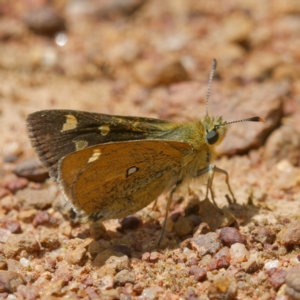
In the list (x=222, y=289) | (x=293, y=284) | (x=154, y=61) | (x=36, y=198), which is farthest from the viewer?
(x=154, y=61)

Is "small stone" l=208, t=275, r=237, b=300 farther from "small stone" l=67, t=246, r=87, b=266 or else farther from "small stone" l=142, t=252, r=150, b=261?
"small stone" l=67, t=246, r=87, b=266

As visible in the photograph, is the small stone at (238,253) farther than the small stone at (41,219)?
No

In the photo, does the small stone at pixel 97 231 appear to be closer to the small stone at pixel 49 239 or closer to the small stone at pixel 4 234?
the small stone at pixel 49 239

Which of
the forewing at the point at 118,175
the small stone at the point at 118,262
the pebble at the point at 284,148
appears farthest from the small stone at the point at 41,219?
the pebble at the point at 284,148

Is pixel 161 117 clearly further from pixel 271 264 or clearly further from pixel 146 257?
pixel 271 264

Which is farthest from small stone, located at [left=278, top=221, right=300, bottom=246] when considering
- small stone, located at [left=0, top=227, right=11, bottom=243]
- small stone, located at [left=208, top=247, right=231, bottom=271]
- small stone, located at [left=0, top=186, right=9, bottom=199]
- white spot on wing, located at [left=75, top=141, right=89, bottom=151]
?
small stone, located at [left=0, top=186, right=9, bottom=199]

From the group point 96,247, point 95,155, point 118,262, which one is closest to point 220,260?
point 118,262

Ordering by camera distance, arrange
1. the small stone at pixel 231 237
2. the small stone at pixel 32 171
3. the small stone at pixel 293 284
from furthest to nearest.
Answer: the small stone at pixel 32 171
the small stone at pixel 231 237
the small stone at pixel 293 284
